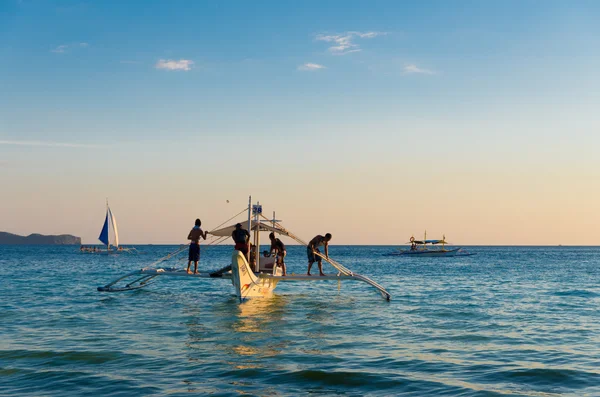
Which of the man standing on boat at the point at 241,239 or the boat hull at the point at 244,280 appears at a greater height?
the man standing on boat at the point at 241,239

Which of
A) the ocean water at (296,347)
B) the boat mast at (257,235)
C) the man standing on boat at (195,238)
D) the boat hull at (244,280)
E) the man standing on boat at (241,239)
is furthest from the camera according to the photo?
the boat mast at (257,235)

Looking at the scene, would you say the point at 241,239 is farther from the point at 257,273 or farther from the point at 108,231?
the point at 108,231

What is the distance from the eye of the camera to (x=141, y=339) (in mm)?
16406

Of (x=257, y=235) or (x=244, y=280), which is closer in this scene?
(x=244, y=280)

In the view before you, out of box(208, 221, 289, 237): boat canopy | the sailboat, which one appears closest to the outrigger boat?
box(208, 221, 289, 237): boat canopy

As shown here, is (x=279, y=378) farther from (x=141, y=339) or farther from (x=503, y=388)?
(x=141, y=339)

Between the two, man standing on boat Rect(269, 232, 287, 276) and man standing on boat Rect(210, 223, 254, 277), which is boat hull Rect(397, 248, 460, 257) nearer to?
man standing on boat Rect(269, 232, 287, 276)

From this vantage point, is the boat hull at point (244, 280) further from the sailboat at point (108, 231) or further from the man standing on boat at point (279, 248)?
the sailboat at point (108, 231)

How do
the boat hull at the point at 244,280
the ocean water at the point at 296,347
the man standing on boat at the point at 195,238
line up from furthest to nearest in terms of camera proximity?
the man standing on boat at the point at 195,238, the boat hull at the point at 244,280, the ocean water at the point at 296,347

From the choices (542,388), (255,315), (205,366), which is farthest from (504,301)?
(205,366)

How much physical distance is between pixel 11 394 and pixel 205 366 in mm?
3881

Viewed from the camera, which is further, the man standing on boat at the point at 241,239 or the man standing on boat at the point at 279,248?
the man standing on boat at the point at 279,248

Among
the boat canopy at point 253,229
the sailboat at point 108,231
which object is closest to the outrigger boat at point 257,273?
the boat canopy at point 253,229

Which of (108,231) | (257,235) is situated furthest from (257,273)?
(108,231)
